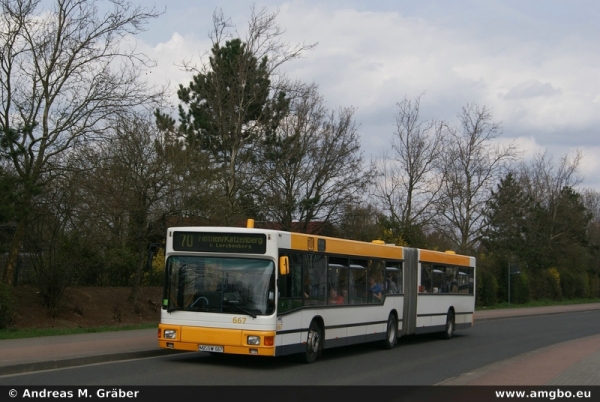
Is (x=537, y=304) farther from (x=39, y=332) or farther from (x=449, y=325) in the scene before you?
(x=39, y=332)

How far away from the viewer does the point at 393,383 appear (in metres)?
12.5

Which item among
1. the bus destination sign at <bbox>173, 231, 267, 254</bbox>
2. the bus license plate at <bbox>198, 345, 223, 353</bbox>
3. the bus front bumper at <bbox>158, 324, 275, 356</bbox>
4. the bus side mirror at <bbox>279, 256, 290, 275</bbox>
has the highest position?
the bus destination sign at <bbox>173, 231, 267, 254</bbox>

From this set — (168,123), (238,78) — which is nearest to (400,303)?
(168,123)

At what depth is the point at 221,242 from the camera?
14086mm

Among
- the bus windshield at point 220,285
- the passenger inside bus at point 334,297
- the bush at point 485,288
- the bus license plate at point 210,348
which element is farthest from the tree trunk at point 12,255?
the bush at point 485,288

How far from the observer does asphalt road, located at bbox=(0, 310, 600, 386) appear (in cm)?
1180

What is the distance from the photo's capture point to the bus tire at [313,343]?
14.9m

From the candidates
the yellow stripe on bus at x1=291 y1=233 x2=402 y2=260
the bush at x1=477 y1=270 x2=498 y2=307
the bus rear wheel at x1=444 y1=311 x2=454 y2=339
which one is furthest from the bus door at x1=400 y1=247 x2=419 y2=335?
the bush at x1=477 y1=270 x2=498 y2=307

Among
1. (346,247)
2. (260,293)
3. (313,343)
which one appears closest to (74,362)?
(260,293)

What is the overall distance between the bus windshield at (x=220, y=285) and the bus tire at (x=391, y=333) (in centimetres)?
621

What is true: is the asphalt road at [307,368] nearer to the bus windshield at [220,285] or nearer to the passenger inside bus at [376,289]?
the bus windshield at [220,285]

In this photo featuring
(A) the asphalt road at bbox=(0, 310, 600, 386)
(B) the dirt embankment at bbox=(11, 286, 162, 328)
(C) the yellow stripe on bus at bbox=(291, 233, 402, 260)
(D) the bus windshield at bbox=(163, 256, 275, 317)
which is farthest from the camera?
(B) the dirt embankment at bbox=(11, 286, 162, 328)

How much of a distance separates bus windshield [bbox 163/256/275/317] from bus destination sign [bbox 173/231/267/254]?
175 mm

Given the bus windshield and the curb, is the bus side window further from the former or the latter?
the curb
